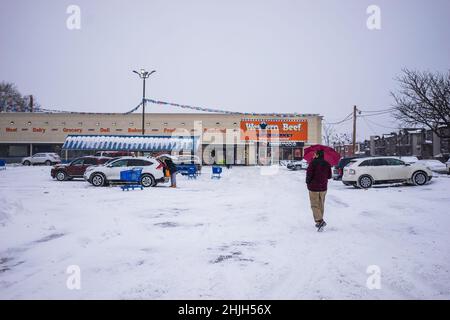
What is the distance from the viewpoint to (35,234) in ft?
24.1

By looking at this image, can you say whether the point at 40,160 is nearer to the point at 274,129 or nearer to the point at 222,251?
the point at 274,129

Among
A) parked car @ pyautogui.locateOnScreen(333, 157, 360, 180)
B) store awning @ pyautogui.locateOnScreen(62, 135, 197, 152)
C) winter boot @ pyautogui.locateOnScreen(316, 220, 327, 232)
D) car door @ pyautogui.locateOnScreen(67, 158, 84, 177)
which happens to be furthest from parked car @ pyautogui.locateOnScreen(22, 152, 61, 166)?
winter boot @ pyautogui.locateOnScreen(316, 220, 327, 232)

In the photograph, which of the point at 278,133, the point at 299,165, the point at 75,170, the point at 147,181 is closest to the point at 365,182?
the point at 147,181

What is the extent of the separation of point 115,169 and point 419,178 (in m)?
15.6

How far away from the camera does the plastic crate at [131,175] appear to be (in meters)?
17.4

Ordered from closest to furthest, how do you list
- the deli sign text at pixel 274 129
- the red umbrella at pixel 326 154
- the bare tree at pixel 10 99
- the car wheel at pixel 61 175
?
1. the red umbrella at pixel 326 154
2. the car wheel at pixel 61 175
3. the deli sign text at pixel 274 129
4. the bare tree at pixel 10 99

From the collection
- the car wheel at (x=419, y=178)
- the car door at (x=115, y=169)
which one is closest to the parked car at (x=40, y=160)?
the car door at (x=115, y=169)

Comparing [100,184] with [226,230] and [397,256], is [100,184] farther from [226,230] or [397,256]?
[397,256]

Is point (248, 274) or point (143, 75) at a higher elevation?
point (143, 75)

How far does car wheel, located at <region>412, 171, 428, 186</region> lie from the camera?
666 inches

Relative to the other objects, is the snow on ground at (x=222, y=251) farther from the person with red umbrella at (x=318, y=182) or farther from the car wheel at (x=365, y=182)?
the car wheel at (x=365, y=182)

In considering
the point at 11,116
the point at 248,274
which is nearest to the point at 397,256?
the point at 248,274

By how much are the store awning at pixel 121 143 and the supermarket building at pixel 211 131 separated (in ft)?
39.2
